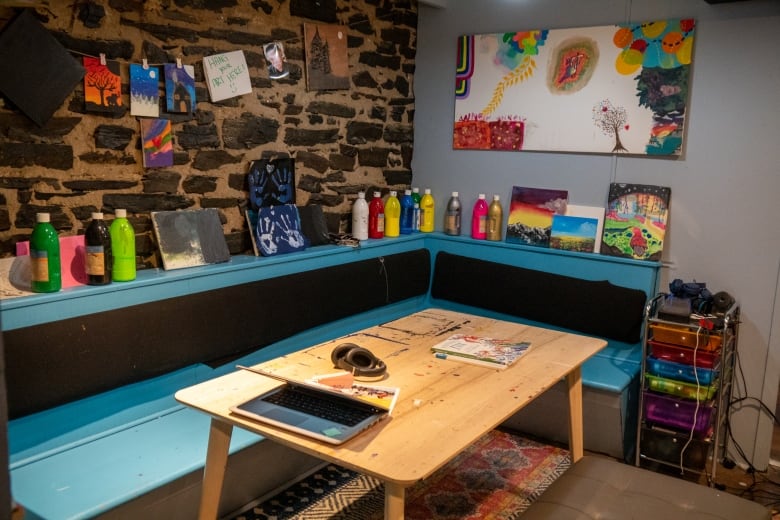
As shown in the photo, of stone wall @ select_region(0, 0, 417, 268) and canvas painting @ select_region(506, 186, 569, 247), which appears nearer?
stone wall @ select_region(0, 0, 417, 268)

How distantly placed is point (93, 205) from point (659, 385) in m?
2.66

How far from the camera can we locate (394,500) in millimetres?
1661

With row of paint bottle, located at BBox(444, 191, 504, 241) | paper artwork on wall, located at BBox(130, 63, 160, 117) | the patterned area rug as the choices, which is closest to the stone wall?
paper artwork on wall, located at BBox(130, 63, 160, 117)

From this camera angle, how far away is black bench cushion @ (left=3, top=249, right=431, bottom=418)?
235cm

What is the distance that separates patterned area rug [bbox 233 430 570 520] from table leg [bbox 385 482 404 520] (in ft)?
3.68

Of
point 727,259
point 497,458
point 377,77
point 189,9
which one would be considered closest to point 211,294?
point 189,9

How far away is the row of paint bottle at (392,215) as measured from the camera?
155 inches

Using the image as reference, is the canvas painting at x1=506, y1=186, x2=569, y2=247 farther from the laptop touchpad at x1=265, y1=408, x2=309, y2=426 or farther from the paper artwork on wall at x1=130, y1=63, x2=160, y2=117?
the laptop touchpad at x1=265, y1=408, x2=309, y2=426

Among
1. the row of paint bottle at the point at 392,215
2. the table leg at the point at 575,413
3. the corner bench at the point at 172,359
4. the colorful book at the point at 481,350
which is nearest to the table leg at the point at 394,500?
the colorful book at the point at 481,350

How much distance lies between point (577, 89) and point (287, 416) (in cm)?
267

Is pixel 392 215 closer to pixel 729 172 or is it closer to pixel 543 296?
pixel 543 296

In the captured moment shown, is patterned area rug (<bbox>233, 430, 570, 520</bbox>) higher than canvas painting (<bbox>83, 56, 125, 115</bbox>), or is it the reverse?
canvas painting (<bbox>83, 56, 125, 115</bbox>)

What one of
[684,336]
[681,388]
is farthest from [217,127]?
[681,388]

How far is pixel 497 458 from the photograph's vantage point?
10.8ft
